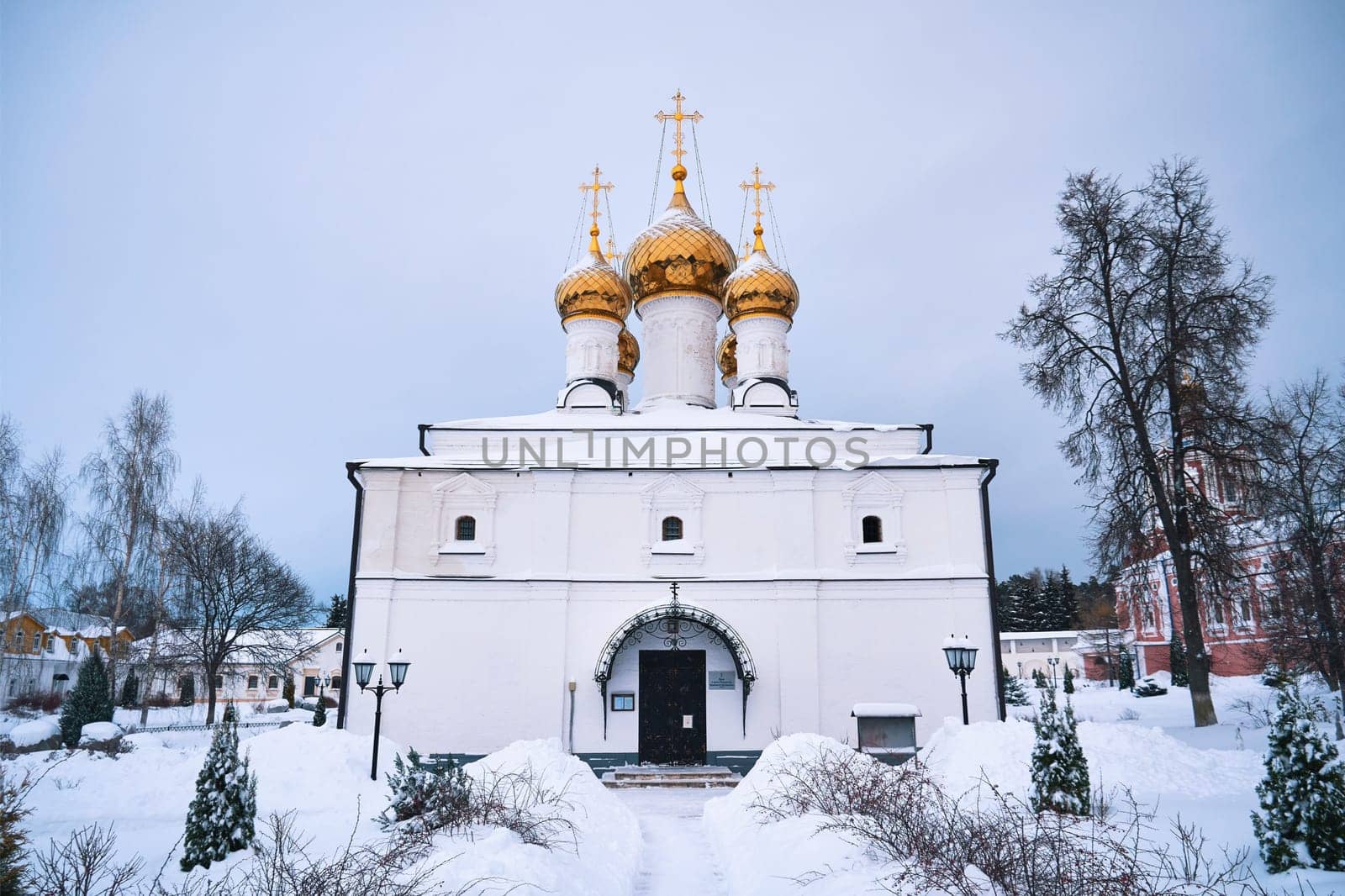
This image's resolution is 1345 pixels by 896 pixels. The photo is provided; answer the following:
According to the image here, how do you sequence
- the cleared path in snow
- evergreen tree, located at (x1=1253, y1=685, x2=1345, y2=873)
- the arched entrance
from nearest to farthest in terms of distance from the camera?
1. evergreen tree, located at (x1=1253, y1=685, x2=1345, y2=873)
2. the cleared path in snow
3. the arched entrance

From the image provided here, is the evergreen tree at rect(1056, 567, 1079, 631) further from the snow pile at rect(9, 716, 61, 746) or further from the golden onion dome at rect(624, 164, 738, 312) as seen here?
the snow pile at rect(9, 716, 61, 746)

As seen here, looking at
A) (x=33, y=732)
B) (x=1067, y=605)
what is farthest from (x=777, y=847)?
(x=1067, y=605)

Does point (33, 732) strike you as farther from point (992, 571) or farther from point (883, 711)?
point (992, 571)

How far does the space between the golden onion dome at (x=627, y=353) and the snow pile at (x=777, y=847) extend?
15179 millimetres

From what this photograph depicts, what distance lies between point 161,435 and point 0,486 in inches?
256

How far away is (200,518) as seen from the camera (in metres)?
25.7

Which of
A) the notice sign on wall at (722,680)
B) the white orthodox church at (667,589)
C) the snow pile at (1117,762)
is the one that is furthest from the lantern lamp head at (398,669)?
the snow pile at (1117,762)

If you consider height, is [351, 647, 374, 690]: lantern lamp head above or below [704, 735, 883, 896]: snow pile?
above

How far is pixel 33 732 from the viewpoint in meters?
18.2

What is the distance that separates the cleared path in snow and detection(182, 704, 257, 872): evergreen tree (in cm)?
376

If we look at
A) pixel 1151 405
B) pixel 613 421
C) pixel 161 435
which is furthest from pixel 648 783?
pixel 161 435

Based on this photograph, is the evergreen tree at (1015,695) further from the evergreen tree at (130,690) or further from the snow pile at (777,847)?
the evergreen tree at (130,690)

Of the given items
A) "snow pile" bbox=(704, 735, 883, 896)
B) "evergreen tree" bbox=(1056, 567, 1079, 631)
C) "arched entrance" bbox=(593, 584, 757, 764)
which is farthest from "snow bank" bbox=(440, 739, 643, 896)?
"evergreen tree" bbox=(1056, 567, 1079, 631)

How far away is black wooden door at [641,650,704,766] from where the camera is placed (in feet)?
50.1
